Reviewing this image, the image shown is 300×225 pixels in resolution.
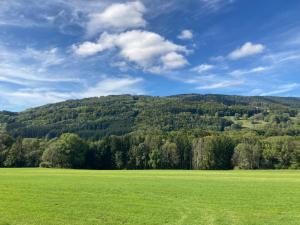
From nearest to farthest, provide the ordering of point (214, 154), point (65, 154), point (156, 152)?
point (214, 154) → point (65, 154) → point (156, 152)

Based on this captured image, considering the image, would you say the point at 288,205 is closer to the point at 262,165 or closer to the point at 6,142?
the point at 262,165

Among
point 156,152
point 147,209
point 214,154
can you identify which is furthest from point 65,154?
point 147,209

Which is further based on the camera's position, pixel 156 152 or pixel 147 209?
pixel 156 152

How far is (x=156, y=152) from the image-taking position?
14938 cm

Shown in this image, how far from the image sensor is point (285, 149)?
138m

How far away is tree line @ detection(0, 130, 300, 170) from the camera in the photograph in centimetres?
14075

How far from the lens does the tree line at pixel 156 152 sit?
14075 cm

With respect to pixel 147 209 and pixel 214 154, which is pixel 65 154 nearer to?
pixel 214 154

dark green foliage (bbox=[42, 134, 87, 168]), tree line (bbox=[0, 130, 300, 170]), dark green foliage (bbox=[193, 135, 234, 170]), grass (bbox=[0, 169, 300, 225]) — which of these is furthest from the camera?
dark green foliage (bbox=[42, 134, 87, 168])

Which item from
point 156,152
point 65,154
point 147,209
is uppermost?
point 156,152

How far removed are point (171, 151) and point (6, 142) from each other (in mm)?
67447

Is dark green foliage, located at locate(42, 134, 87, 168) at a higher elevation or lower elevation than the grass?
higher

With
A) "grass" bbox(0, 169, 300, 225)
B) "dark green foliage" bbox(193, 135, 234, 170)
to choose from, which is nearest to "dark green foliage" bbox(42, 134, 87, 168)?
"dark green foliage" bbox(193, 135, 234, 170)

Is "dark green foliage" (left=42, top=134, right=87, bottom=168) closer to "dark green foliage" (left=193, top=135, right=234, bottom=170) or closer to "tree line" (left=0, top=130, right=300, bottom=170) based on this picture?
"tree line" (left=0, top=130, right=300, bottom=170)
